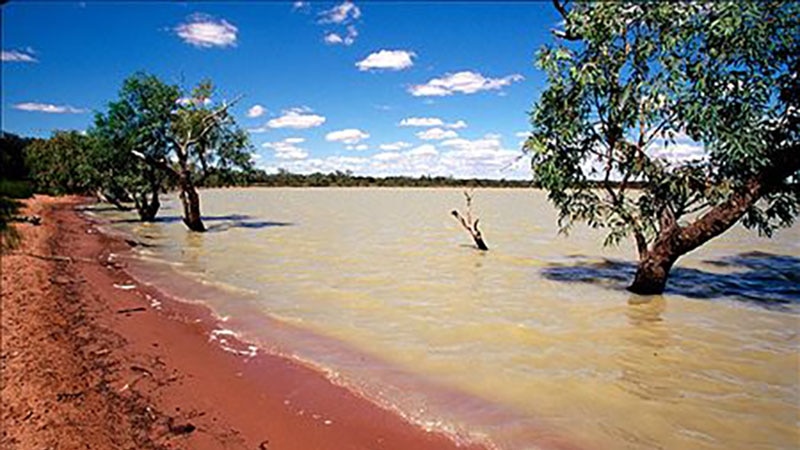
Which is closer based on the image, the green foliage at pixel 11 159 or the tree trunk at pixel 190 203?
the green foliage at pixel 11 159

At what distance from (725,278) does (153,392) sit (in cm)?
1725

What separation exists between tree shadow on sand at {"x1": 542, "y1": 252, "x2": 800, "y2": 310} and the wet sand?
427 inches

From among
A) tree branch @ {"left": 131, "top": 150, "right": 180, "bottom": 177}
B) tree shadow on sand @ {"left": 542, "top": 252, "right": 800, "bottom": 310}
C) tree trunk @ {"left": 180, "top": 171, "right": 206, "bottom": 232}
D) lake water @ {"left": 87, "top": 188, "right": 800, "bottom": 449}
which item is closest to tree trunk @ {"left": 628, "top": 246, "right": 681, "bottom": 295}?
lake water @ {"left": 87, "top": 188, "right": 800, "bottom": 449}

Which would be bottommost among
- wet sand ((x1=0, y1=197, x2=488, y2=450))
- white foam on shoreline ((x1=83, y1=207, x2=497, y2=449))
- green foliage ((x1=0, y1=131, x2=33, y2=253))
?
white foam on shoreline ((x1=83, y1=207, x2=497, y2=449))

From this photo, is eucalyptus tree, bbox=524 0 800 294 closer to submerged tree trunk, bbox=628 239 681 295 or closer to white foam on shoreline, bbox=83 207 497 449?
submerged tree trunk, bbox=628 239 681 295

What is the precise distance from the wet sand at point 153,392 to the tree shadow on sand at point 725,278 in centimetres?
1084

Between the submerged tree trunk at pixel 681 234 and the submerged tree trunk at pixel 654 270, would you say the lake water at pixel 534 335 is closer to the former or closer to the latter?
the submerged tree trunk at pixel 654 270

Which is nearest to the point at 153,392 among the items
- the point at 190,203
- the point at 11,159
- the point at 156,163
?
the point at 11,159

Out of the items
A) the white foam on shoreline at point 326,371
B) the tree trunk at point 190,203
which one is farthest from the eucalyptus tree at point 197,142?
the white foam on shoreline at point 326,371

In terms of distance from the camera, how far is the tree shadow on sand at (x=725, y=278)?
1447 centimetres

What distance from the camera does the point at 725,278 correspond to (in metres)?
17.2

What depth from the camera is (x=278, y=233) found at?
98.8ft

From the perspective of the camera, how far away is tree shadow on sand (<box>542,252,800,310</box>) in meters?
14.5

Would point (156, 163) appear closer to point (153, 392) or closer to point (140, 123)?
point (140, 123)
